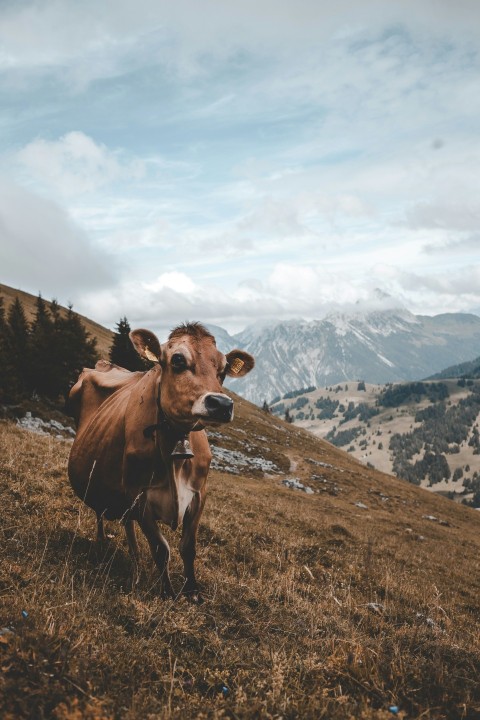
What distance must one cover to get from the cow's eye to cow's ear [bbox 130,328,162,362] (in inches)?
21.5

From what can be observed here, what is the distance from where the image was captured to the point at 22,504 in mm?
8211

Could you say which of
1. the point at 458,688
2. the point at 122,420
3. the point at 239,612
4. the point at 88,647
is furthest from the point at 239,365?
the point at 458,688

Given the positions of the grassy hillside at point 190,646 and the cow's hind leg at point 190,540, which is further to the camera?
the cow's hind leg at point 190,540

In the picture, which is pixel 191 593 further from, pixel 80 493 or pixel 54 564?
pixel 80 493

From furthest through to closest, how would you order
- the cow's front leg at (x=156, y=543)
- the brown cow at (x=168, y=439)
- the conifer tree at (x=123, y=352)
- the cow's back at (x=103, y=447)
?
the conifer tree at (x=123, y=352), the cow's back at (x=103, y=447), the cow's front leg at (x=156, y=543), the brown cow at (x=168, y=439)

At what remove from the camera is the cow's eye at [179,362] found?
17.1 ft

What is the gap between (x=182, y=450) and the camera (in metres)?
5.56

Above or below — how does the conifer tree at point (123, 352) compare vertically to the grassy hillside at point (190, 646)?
above

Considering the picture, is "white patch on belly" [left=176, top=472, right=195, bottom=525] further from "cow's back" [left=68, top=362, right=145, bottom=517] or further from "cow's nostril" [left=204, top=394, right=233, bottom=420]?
"cow's nostril" [left=204, top=394, right=233, bottom=420]

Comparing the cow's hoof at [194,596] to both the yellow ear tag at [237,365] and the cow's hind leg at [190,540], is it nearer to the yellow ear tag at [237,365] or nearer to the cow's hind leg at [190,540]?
the cow's hind leg at [190,540]

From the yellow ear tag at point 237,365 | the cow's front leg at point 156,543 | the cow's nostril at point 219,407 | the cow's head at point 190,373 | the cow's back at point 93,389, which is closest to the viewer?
the cow's nostril at point 219,407

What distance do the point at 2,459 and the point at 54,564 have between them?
20.3 ft

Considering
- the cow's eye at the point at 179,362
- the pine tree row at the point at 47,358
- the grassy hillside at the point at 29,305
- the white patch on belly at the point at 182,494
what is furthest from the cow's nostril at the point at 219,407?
the grassy hillside at the point at 29,305

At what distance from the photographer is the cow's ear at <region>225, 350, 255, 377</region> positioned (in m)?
5.97
